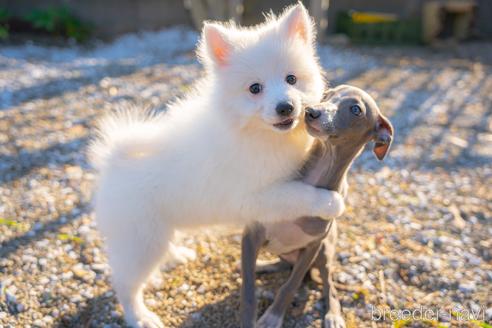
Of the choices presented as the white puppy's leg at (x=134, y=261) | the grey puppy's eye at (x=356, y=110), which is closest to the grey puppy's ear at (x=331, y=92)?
the grey puppy's eye at (x=356, y=110)

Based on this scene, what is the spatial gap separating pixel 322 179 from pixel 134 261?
3.40 feet

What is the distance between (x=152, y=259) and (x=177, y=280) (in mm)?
544

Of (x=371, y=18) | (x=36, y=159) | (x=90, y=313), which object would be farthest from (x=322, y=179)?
(x=371, y=18)

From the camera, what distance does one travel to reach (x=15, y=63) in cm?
668

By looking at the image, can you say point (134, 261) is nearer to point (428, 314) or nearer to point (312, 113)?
point (312, 113)

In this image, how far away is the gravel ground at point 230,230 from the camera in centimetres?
261

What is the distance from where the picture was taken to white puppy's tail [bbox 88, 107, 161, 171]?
2.42m

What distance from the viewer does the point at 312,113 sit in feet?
6.55

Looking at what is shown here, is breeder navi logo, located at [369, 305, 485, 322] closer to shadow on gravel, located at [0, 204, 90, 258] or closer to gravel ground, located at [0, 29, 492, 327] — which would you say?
gravel ground, located at [0, 29, 492, 327]

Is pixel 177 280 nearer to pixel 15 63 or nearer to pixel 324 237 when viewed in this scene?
pixel 324 237

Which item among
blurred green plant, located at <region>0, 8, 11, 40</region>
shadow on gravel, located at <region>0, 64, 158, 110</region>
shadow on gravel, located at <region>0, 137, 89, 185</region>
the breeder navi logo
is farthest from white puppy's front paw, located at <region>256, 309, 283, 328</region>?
blurred green plant, located at <region>0, 8, 11, 40</region>

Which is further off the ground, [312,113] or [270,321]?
[312,113]

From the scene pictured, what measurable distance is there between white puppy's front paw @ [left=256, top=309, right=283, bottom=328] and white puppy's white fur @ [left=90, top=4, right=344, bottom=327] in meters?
0.55

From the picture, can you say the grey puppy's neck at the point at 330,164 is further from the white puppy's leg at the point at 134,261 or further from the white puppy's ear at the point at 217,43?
the white puppy's leg at the point at 134,261
